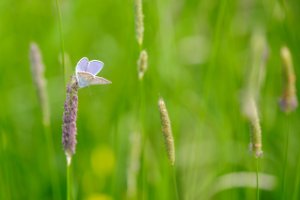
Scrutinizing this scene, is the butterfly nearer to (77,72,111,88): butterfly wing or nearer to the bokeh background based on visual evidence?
(77,72,111,88): butterfly wing

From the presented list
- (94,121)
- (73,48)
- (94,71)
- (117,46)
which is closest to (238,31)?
(117,46)

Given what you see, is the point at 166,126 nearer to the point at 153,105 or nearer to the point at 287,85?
the point at 287,85

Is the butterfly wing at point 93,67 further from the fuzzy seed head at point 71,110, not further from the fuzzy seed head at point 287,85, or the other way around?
the fuzzy seed head at point 287,85

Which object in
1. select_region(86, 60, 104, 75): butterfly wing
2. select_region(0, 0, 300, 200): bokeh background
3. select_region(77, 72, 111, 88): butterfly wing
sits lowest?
select_region(0, 0, 300, 200): bokeh background

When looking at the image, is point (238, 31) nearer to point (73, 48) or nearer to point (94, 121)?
point (73, 48)

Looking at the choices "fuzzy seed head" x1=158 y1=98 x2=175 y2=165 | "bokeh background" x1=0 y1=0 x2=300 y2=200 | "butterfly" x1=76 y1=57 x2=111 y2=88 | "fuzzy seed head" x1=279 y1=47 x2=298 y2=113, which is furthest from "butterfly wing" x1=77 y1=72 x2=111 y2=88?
"fuzzy seed head" x1=279 y1=47 x2=298 y2=113

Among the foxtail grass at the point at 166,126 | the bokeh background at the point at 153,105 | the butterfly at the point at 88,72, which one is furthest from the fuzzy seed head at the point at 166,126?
the bokeh background at the point at 153,105
